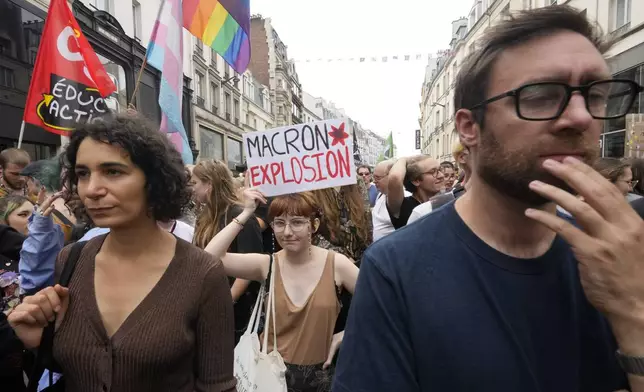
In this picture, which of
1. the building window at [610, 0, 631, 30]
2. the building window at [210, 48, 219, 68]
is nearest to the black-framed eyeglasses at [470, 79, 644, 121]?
the building window at [610, 0, 631, 30]

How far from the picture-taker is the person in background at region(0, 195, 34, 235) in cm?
339

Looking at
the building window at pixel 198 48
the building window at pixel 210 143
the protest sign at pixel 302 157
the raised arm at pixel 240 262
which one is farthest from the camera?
the building window at pixel 210 143

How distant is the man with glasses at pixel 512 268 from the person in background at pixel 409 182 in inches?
132

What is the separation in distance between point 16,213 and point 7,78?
26.7ft

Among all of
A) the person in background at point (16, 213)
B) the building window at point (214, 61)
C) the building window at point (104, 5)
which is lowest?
the person in background at point (16, 213)

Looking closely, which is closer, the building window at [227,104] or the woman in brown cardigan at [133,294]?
the woman in brown cardigan at [133,294]

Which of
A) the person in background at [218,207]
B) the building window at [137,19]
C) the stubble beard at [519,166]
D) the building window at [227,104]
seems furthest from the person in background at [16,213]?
the building window at [227,104]

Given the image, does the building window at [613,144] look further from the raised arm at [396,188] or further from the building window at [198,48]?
the building window at [198,48]

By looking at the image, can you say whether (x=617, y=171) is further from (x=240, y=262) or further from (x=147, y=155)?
(x=147, y=155)

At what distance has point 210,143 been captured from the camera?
26188mm

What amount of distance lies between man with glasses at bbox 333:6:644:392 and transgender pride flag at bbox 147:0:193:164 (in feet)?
14.3

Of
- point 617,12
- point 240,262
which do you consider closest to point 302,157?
point 240,262

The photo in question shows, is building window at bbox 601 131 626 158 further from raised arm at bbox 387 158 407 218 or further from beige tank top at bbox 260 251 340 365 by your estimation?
beige tank top at bbox 260 251 340 365

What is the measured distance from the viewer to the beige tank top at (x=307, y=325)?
2.33 meters
